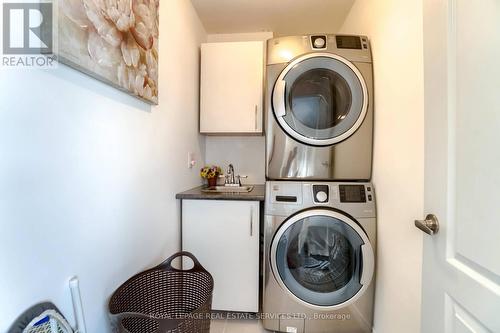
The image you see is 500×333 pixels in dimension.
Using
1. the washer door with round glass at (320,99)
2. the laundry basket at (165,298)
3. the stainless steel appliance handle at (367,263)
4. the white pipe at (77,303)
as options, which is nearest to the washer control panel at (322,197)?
the stainless steel appliance handle at (367,263)

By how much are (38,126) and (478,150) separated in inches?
47.8

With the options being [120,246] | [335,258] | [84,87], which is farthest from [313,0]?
[120,246]

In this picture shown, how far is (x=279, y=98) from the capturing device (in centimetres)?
156

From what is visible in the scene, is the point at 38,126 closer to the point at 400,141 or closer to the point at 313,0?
the point at 400,141

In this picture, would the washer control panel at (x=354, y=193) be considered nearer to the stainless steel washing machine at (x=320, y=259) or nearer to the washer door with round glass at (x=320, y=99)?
the stainless steel washing machine at (x=320, y=259)

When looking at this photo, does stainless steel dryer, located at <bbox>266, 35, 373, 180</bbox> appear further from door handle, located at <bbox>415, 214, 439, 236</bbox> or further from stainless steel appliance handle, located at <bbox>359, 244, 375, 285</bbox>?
door handle, located at <bbox>415, 214, 439, 236</bbox>

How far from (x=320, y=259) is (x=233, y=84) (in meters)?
1.57

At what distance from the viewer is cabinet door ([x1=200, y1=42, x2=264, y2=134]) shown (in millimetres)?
2049

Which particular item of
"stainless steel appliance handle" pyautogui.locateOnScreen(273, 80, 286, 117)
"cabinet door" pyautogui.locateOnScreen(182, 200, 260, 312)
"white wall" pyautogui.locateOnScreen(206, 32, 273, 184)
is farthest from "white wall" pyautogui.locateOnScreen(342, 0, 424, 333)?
"white wall" pyautogui.locateOnScreen(206, 32, 273, 184)

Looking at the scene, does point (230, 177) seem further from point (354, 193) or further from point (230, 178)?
point (354, 193)

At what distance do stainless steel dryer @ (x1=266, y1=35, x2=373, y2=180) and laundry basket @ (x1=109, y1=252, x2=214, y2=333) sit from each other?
836mm

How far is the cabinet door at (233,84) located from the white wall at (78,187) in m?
0.60

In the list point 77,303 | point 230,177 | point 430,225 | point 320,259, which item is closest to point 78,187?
point 77,303

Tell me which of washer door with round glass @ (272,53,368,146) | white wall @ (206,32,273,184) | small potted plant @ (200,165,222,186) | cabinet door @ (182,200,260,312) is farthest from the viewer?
white wall @ (206,32,273,184)
